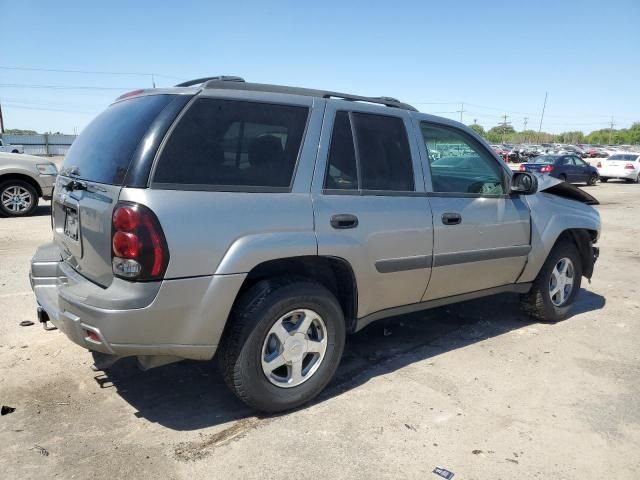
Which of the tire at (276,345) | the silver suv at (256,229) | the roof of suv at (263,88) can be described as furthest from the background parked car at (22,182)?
the tire at (276,345)

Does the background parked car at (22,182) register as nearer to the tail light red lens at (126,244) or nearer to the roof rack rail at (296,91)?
the roof rack rail at (296,91)

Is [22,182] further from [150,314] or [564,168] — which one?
[564,168]

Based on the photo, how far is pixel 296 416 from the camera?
3.14 m

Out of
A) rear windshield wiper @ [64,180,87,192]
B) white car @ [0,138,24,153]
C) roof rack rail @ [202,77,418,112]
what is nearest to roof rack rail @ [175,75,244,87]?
roof rack rail @ [202,77,418,112]

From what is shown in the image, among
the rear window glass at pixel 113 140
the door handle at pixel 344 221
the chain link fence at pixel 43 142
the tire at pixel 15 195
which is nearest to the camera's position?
the rear window glass at pixel 113 140

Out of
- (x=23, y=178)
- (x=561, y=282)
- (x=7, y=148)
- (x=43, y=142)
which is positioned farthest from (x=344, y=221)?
(x=43, y=142)

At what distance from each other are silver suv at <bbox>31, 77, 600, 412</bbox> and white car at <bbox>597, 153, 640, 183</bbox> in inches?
1029

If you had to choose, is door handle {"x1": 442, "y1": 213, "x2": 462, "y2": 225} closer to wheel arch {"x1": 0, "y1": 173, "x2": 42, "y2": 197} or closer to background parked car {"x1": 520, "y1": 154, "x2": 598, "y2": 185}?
wheel arch {"x1": 0, "y1": 173, "x2": 42, "y2": 197}

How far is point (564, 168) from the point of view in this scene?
75.9 feet

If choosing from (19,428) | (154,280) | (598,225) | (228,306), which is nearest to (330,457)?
(228,306)

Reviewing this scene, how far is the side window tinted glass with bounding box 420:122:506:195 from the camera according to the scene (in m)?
3.86

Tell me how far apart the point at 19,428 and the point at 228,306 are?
1376mm

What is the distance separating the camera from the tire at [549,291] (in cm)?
474

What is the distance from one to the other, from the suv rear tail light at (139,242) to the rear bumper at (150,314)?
69 mm
